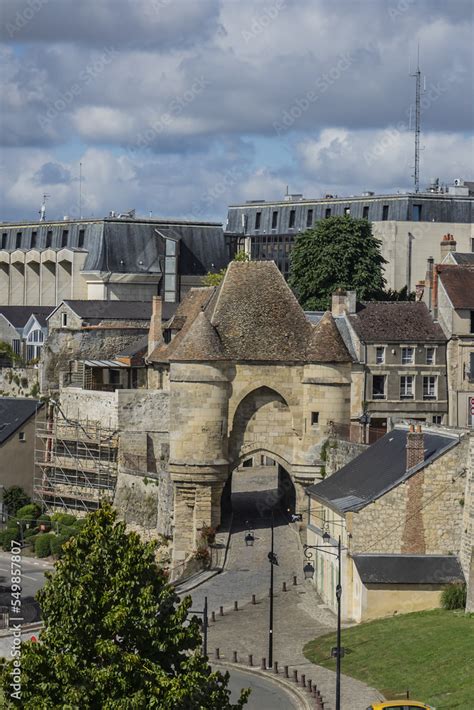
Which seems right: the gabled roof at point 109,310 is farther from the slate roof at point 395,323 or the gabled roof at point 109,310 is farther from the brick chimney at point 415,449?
the brick chimney at point 415,449

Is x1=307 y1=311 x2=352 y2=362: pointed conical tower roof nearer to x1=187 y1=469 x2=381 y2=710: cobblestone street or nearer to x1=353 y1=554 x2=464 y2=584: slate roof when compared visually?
x1=187 y1=469 x2=381 y2=710: cobblestone street

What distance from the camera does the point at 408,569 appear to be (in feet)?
181

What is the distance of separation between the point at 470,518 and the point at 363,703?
11.3m

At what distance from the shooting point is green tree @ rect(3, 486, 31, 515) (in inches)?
3465

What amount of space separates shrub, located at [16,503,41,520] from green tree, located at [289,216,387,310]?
21.4 meters

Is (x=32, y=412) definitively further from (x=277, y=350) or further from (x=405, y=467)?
(x=405, y=467)

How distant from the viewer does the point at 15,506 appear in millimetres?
88000

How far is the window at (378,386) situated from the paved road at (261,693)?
3634 centimetres

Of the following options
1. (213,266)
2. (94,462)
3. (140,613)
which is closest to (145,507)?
(94,462)

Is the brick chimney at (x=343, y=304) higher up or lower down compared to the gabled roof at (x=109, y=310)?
lower down

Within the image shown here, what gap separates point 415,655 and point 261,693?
4.50m

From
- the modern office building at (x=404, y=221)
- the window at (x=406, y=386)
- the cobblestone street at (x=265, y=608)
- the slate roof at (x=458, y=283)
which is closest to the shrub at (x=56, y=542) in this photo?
the cobblestone street at (x=265, y=608)

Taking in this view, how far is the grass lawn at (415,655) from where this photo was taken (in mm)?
45281

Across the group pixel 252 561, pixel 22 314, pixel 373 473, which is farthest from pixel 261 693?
pixel 22 314
